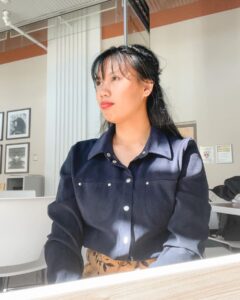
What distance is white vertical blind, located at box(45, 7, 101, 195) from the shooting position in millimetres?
4754

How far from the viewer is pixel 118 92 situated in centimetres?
91

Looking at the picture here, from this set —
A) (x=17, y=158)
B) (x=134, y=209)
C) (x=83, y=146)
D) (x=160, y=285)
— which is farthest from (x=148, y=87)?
(x=17, y=158)

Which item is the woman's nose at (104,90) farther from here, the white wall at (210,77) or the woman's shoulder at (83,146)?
the white wall at (210,77)

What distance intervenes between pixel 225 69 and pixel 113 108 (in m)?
4.25

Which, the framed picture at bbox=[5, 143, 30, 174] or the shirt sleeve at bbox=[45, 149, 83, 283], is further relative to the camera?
the framed picture at bbox=[5, 143, 30, 174]

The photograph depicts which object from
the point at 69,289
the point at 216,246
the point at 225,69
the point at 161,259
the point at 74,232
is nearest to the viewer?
the point at 69,289

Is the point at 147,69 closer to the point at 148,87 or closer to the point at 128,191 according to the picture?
the point at 148,87

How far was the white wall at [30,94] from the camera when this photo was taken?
19.8ft

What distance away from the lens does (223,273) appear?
322mm

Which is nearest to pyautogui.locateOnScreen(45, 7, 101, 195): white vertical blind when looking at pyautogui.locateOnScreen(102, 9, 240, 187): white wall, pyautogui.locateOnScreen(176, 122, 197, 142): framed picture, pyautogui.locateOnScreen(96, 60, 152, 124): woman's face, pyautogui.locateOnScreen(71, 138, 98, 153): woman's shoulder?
pyautogui.locateOnScreen(102, 9, 240, 187): white wall

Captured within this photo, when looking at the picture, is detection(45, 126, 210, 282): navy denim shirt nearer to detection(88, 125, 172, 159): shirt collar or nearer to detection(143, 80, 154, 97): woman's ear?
detection(88, 125, 172, 159): shirt collar

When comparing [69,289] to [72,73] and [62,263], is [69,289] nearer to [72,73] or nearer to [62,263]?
[62,263]

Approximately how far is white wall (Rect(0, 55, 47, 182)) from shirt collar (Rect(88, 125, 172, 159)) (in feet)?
16.7

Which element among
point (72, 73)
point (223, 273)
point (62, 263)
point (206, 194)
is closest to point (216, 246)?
point (206, 194)
